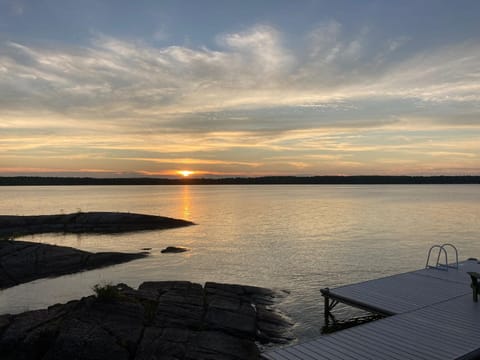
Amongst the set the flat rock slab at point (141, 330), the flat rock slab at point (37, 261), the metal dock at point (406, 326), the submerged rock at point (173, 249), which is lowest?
the submerged rock at point (173, 249)

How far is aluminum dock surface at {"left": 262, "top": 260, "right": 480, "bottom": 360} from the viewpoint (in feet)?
40.2

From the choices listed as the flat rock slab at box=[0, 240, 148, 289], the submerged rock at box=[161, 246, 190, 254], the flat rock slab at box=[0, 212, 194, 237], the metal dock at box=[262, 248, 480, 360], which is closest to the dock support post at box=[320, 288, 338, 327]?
the metal dock at box=[262, 248, 480, 360]

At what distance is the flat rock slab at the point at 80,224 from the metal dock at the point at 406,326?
51.2 metres

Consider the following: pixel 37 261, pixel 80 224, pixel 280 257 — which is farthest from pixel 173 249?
pixel 80 224

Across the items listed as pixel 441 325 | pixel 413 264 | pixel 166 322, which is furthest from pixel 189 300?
pixel 413 264

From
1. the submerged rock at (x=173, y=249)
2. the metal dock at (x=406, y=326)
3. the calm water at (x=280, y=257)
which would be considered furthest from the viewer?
the submerged rock at (x=173, y=249)

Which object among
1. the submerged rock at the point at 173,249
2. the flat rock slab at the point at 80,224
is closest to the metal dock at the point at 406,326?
the submerged rock at the point at 173,249

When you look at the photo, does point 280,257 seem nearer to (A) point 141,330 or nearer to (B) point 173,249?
(B) point 173,249

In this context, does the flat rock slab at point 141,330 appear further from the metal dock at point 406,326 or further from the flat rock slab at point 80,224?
the flat rock slab at point 80,224

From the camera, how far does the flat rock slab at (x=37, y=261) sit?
3017 cm

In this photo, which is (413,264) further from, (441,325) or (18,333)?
(18,333)

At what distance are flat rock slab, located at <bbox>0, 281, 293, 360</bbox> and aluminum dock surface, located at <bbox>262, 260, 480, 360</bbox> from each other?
3632 millimetres

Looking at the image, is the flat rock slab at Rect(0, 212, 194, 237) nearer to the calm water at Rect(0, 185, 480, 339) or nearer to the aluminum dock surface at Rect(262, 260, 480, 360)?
the calm water at Rect(0, 185, 480, 339)

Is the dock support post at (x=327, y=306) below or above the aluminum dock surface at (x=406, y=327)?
below
